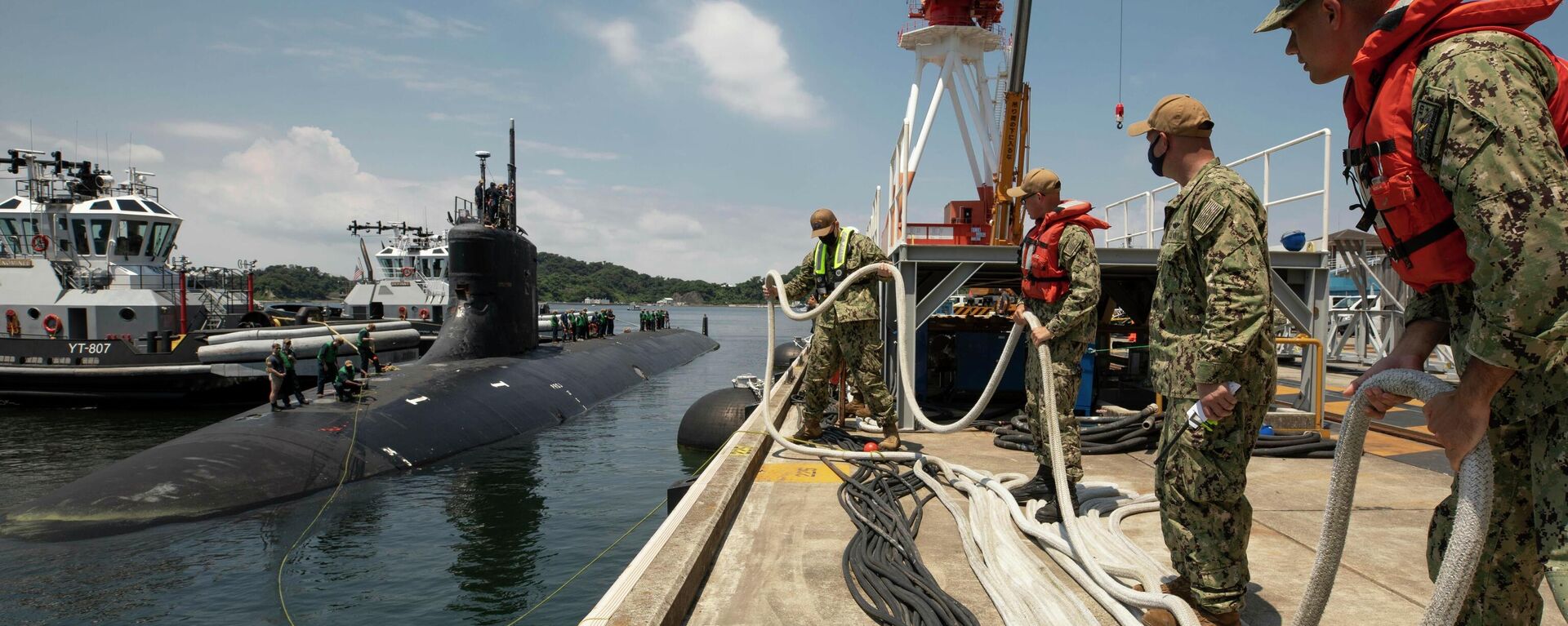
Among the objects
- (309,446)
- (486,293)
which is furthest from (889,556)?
(486,293)

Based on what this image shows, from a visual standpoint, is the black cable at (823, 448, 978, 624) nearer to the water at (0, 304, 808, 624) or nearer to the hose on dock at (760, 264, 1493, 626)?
Result: the hose on dock at (760, 264, 1493, 626)

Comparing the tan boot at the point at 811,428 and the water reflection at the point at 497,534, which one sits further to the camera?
the tan boot at the point at 811,428

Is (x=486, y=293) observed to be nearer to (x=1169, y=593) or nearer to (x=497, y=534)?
(x=497, y=534)

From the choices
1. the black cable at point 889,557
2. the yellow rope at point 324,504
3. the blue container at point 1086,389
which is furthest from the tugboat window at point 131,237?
the blue container at point 1086,389

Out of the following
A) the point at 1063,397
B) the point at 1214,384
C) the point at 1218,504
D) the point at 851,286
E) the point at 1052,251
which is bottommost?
the point at 1218,504

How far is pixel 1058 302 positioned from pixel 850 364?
2.20 meters

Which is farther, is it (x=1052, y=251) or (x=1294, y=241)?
(x=1294, y=241)

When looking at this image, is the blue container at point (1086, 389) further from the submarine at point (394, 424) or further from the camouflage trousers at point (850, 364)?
the submarine at point (394, 424)

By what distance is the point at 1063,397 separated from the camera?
514cm

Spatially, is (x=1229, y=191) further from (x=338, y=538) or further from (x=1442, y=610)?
(x=338, y=538)

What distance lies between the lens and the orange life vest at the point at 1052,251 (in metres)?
5.44

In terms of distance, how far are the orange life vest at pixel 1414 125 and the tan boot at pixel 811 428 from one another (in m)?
5.64

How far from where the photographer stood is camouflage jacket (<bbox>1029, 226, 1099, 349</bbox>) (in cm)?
500

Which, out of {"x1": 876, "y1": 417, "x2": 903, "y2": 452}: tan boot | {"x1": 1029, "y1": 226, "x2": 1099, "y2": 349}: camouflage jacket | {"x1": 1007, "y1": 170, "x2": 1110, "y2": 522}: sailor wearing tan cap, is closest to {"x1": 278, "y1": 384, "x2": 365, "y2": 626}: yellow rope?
{"x1": 876, "y1": 417, "x2": 903, "y2": 452}: tan boot
